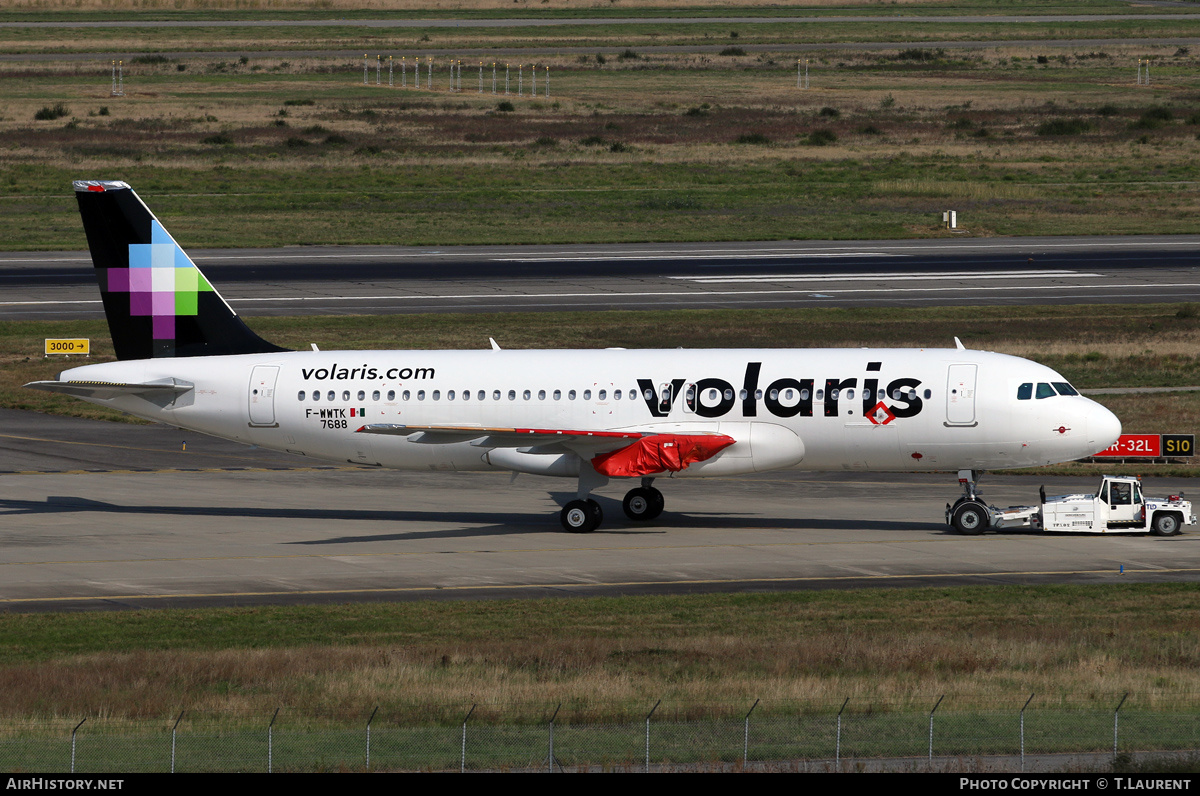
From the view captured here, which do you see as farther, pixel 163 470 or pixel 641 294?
pixel 641 294

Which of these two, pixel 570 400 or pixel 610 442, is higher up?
pixel 570 400

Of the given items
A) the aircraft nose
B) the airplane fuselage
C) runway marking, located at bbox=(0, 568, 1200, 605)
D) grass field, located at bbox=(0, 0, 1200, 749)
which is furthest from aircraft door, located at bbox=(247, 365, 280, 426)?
the aircraft nose

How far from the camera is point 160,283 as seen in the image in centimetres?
4931

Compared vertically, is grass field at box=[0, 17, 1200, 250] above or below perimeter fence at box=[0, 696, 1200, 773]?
above

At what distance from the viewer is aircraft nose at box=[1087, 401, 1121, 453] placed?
43.8m

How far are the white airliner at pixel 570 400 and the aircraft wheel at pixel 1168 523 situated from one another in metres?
2.94

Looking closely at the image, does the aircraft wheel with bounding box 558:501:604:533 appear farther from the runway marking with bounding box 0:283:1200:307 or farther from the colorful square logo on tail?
the runway marking with bounding box 0:283:1200:307

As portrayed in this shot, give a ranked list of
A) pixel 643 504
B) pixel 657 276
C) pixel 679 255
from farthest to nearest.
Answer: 1. pixel 679 255
2. pixel 657 276
3. pixel 643 504

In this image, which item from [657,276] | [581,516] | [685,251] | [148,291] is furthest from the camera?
[685,251]

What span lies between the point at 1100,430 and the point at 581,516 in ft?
49.7

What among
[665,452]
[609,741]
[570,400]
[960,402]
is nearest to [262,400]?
[570,400]

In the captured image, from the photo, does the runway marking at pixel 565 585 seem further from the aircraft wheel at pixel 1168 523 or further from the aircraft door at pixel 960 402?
the aircraft door at pixel 960 402

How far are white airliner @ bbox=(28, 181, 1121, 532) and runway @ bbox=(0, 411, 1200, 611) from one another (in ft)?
7.66

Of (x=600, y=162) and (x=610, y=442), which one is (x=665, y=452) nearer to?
(x=610, y=442)
